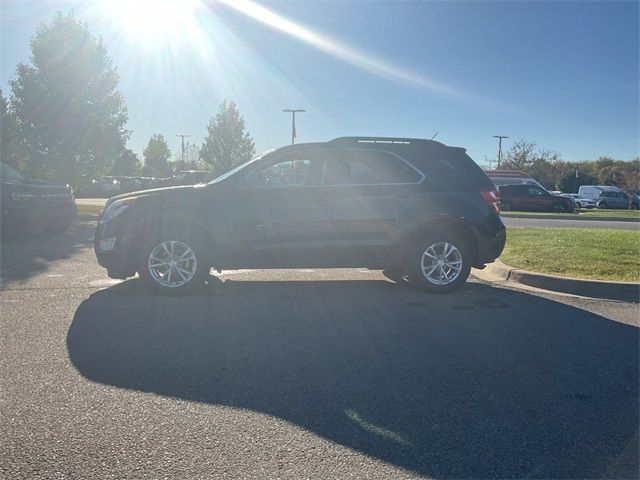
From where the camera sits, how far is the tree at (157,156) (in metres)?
68.4

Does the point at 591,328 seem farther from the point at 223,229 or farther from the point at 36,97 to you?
the point at 36,97

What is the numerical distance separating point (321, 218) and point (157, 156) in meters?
64.9

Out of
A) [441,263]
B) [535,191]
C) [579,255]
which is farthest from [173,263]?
[535,191]

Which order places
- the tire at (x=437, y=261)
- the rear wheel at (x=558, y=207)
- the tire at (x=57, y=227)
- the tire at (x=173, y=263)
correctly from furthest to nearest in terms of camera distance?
the rear wheel at (x=558, y=207)
the tire at (x=57, y=227)
the tire at (x=437, y=261)
the tire at (x=173, y=263)

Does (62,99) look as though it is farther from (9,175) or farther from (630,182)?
(630,182)

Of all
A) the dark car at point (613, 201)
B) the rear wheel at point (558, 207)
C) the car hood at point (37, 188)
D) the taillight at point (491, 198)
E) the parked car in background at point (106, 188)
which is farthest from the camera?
the parked car in background at point (106, 188)

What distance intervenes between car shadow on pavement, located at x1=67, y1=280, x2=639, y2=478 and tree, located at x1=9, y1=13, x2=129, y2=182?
659 inches

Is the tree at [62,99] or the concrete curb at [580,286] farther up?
the tree at [62,99]

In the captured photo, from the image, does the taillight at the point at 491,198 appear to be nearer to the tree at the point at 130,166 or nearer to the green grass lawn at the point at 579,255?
the green grass lawn at the point at 579,255

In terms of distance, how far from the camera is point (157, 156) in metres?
68.6

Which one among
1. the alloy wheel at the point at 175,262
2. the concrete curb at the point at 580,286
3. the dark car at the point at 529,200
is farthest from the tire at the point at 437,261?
the dark car at the point at 529,200

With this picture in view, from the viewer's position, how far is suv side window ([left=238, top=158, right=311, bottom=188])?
7348 mm

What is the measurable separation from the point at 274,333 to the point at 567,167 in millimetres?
77622

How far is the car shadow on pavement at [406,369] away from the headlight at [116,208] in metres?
0.96
